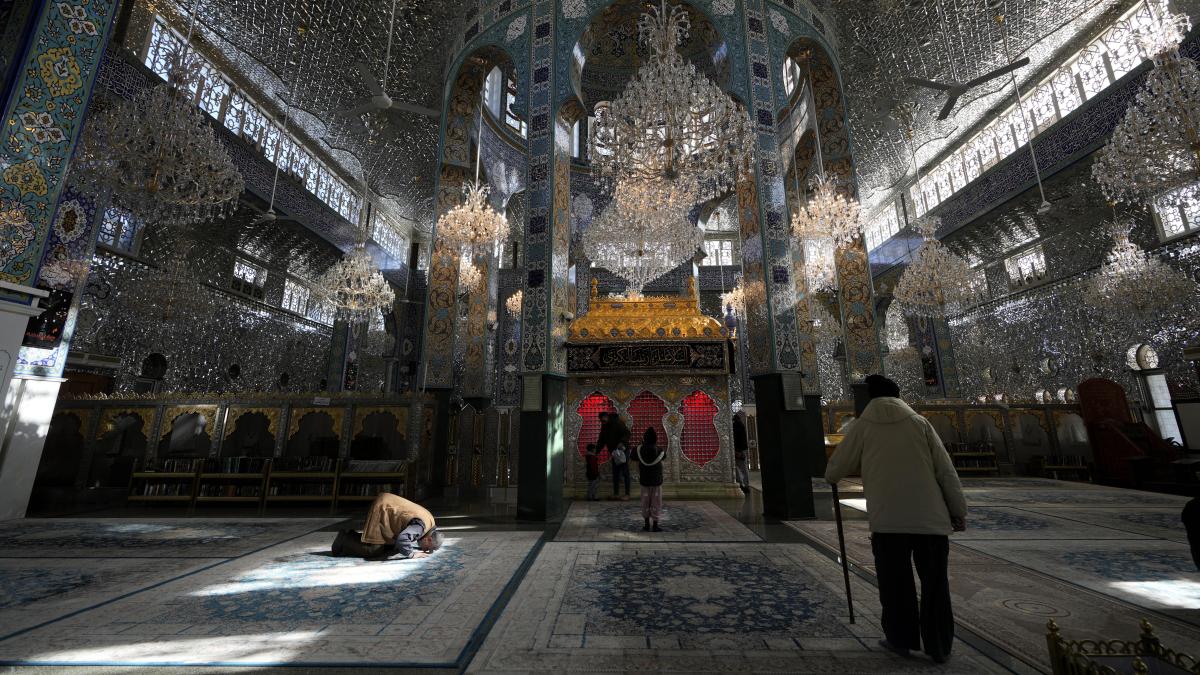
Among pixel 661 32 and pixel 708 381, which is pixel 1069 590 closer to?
pixel 708 381

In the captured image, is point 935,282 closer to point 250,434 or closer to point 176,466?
point 250,434

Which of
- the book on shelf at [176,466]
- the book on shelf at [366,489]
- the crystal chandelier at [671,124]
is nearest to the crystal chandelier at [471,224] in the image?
the crystal chandelier at [671,124]

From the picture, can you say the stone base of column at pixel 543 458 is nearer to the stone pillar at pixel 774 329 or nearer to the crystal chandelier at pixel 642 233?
the stone pillar at pixel 774 329

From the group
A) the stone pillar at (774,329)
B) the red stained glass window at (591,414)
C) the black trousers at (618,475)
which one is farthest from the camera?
the red stained glass window at (591,414)

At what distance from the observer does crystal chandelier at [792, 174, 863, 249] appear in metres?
7.14

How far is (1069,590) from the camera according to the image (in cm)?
260

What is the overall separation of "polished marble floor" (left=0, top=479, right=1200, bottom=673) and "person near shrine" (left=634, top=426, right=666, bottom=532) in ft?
0.72

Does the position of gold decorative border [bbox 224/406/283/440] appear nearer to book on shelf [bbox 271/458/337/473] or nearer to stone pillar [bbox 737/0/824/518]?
book on shelf [bbox 271/458/337/473]

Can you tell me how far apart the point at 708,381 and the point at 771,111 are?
4.04 meters

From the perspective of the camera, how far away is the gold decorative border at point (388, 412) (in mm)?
7070

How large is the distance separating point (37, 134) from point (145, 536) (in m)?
3.77

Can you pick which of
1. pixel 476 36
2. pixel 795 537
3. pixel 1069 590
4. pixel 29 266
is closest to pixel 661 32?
pixel 476 36

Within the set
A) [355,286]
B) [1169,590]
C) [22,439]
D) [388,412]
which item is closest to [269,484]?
[388,412]

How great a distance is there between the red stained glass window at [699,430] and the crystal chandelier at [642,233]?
7.99ft
